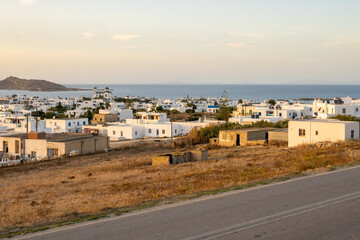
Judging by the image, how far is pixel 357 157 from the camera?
→ 1645cm

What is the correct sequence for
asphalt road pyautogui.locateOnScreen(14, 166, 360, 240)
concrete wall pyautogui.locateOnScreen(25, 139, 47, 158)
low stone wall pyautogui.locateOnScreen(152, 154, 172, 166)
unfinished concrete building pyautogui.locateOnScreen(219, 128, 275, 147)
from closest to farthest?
asphalt road pyautogui.locateOnScreen(14, 166, 360, 240) → low stone wall pyautogui.locateOnScreen(152, 154, 172, 166) → concrete wall pyautogui.locateOnScreen(25, 139, 47, 158) → unfinished concrete building pyautogui.locateOnScreen(219, 128, 275, 147)

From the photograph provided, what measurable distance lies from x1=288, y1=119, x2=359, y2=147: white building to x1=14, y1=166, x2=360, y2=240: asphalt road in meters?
19.7

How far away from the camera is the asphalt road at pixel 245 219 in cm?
726

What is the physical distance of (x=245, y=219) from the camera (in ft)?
26.6

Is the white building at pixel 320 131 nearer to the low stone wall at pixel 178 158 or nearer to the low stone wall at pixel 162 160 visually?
the low stone wall at pixel 178 158

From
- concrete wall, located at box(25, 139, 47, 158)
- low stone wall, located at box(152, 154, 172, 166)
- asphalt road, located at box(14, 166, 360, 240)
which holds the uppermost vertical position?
asphalt road, located at box(14, 166, 360, 240)

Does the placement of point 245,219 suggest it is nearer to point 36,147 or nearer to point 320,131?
point 320,131

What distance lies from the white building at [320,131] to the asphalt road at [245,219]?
64.5 ft

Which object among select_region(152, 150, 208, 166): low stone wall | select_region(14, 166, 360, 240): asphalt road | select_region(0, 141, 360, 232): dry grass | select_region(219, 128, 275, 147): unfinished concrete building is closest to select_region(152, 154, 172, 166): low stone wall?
select_region(152, 150, 208, 166): low stone wall

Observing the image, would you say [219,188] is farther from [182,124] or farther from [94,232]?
[182,124]

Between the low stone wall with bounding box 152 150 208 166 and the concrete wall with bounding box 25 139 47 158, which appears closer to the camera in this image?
the low stone wall with bounding box 152 150 208 166

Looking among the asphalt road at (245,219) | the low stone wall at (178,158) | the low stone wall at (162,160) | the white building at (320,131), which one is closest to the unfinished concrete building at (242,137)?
the white building at (320,131)

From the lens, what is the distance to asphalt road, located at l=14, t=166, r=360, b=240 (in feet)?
23.8

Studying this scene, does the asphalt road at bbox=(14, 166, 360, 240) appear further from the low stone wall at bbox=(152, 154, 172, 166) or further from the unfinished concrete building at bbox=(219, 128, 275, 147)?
the unfinished concrete building at bbox=(219, 128, 275, 147)
